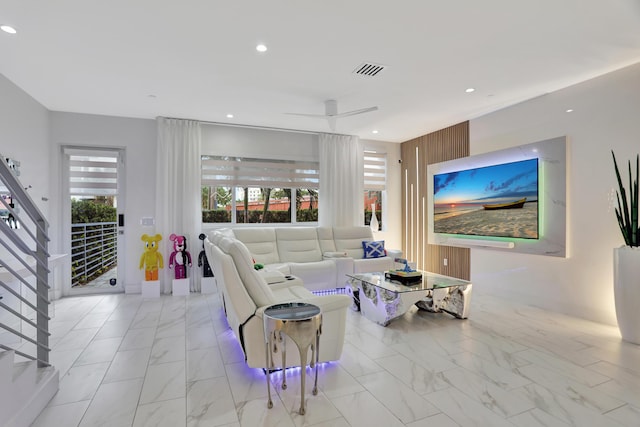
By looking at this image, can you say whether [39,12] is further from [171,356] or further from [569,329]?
[569,329]

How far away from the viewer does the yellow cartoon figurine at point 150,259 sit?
479 centimetres

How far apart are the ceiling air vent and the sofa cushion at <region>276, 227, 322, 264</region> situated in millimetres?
2772

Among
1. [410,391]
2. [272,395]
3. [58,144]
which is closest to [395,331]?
[410,391]

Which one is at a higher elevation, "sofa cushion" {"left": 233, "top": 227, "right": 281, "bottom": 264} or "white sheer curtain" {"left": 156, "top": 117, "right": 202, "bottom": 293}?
"white sheer curtain" {"left": 156, "top": 117, "right": 202, "bottom": 293}

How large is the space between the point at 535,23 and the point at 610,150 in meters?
1.91

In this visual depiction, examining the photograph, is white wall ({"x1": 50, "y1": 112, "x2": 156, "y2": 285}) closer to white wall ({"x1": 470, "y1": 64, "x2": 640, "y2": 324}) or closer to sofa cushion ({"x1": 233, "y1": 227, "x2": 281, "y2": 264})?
sofa cushion ({"x1": 233, "y1": 227, "x2": 281, "y2": 264})

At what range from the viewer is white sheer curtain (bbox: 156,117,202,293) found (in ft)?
16.7

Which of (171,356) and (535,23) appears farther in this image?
(171,356)

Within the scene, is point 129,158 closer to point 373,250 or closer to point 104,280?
point 104,280

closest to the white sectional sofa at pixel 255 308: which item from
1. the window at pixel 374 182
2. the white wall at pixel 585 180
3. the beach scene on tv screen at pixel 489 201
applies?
the white wall at pixel 585 180

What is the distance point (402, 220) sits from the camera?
6.91 m

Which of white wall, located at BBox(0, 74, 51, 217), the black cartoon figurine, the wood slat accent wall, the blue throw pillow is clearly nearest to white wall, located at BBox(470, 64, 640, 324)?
the wood slat accent wall

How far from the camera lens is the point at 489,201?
194 inches

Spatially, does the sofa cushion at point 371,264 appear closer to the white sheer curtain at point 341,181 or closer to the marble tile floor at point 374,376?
the white sheer curtain at point 341,181
